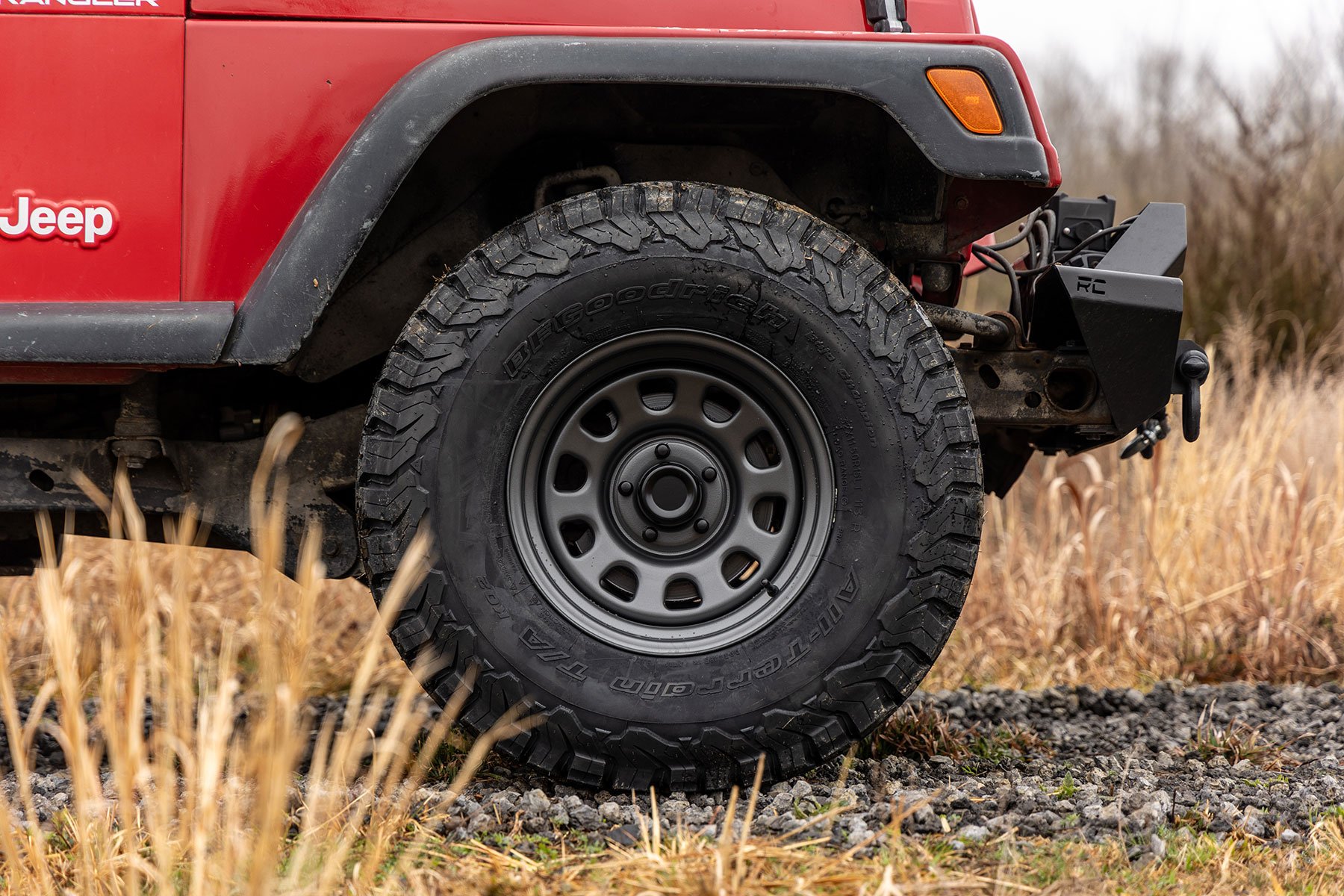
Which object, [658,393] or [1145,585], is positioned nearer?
[658,393]

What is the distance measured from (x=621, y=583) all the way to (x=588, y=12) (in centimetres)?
120

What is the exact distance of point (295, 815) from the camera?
216cm

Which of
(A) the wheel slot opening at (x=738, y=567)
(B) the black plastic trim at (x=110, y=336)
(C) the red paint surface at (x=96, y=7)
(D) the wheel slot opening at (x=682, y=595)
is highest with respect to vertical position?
(C) the red paint surface at (x=96, y=7)

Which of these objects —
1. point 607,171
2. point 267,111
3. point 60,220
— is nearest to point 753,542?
point 607,171

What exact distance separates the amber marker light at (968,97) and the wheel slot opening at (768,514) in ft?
2.79

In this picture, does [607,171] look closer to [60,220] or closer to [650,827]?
[60,220]

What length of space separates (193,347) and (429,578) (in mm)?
659

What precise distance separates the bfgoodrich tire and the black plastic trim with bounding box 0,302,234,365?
38 cm

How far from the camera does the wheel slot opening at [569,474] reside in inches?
98.0

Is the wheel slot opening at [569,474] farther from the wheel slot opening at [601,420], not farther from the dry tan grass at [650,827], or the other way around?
the dry tan grass at [650,827]

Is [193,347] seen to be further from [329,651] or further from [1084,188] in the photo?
[1084,188]

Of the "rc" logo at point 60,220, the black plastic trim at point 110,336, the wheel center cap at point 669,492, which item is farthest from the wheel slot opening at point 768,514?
the "rc" logo at point 60,220

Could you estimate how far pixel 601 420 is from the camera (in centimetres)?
249

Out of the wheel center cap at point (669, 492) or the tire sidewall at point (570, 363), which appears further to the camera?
the wheel center cap at point (669, 492)
